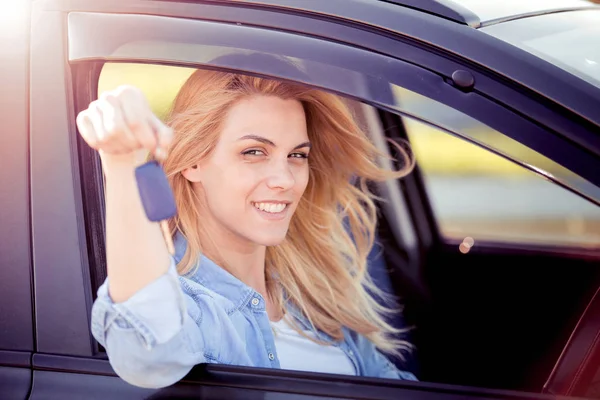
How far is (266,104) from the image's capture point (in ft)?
6.39

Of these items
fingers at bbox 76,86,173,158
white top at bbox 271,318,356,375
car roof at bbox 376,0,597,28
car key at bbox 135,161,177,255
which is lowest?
white top at bbox 271,318,356,375

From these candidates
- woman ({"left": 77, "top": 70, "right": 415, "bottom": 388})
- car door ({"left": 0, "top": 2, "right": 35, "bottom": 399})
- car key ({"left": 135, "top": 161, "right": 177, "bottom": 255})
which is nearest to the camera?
car key ({"left": 135, "top": 161, "right": 177, "bottom": 255})

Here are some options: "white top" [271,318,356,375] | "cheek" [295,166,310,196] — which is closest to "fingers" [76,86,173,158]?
"cheek" [295,166,310,196]

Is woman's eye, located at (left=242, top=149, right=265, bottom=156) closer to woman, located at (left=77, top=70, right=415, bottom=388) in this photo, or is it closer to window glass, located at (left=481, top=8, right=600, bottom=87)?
woman, located at (left=77, top=70, right=415, bottom=388)

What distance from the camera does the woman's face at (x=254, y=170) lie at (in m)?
1.92

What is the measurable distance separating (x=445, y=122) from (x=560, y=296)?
153 centimetres

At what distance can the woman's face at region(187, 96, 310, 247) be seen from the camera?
6.30 feet

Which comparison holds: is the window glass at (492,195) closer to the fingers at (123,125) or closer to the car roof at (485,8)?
the car roof at (485,8)

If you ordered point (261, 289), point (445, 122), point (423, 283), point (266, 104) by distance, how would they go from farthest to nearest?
point (423, 283) → point (261, 289) → point (266, 104) → point (445, 122)

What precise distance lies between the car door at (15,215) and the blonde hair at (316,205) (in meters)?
0.43

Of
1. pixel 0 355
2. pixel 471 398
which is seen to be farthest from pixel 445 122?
pixel 0 355

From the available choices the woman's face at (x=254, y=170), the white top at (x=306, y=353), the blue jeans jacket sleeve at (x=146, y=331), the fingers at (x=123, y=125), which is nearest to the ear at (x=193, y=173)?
the woman's face at (x=254, y=170)

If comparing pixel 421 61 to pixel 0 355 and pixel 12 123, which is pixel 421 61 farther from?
pixel 0 355

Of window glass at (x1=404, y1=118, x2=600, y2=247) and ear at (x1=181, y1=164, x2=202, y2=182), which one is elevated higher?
ear at (x1=181, y1=164, x2=202, y2=182)
